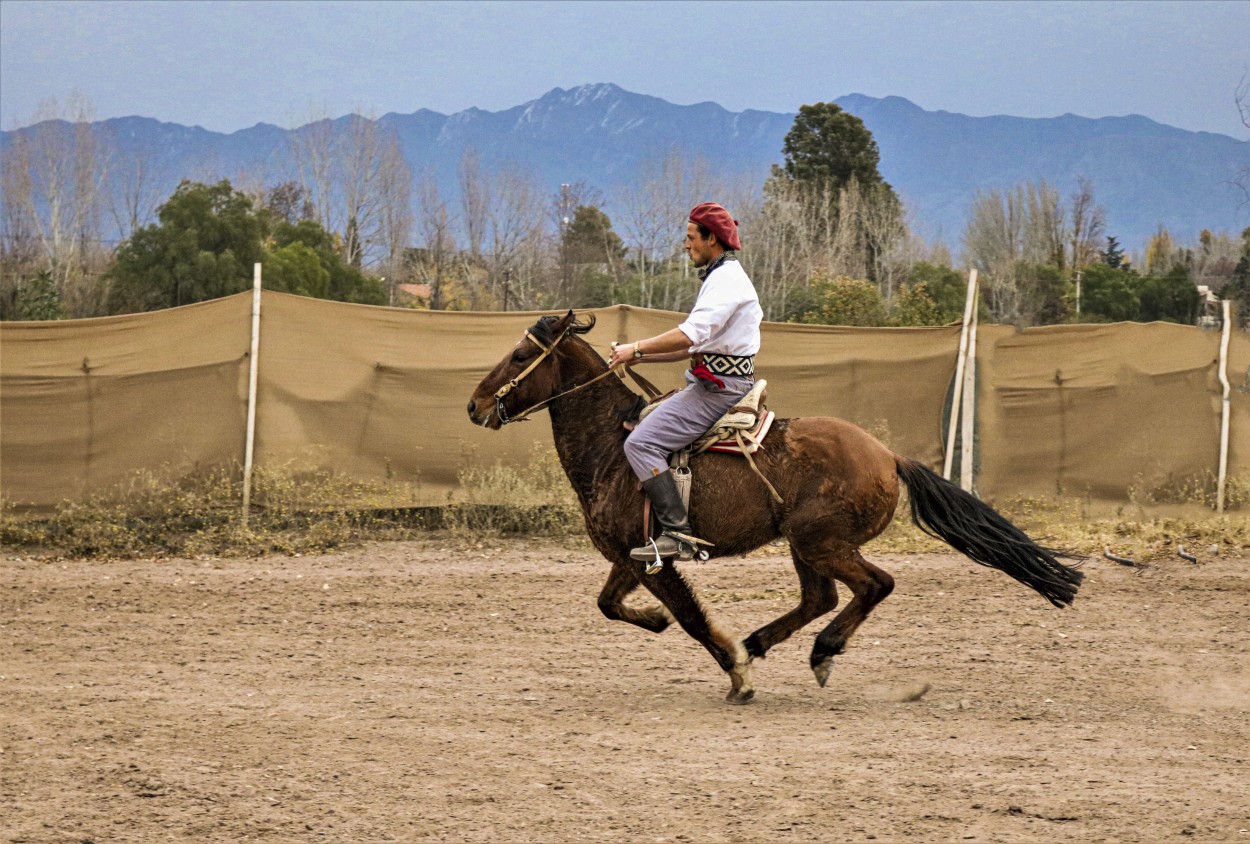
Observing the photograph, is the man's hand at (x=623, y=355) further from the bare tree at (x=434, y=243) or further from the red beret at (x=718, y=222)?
the bare tree at (x=434, y=243)

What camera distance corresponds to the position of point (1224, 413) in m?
13.1

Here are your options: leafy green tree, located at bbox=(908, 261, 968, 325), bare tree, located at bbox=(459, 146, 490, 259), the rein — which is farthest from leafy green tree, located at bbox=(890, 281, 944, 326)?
bare tree, located at bbox=(459, 146, 490, 259)

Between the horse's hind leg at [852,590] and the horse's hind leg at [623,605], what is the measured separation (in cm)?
95

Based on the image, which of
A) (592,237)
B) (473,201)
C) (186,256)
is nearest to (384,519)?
(186,256)

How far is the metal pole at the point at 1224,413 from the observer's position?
13.0m

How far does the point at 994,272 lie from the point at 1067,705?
5322 centimetres

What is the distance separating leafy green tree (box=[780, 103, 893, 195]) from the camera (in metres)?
57.7

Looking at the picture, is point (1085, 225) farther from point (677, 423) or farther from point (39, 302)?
point (677, 423)

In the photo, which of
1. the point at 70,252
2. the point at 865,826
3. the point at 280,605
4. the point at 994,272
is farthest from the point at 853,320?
the point at 70,252

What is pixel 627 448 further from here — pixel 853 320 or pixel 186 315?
pixel 853 320

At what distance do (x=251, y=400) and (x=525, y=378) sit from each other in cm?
566

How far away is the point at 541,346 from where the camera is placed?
735cm

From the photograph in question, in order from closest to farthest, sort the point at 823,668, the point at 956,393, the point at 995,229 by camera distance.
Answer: the point at 823,668 → the point at 956,393 → the point at 995,229

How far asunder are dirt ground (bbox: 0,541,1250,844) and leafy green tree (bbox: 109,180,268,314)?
2588 centimetres
